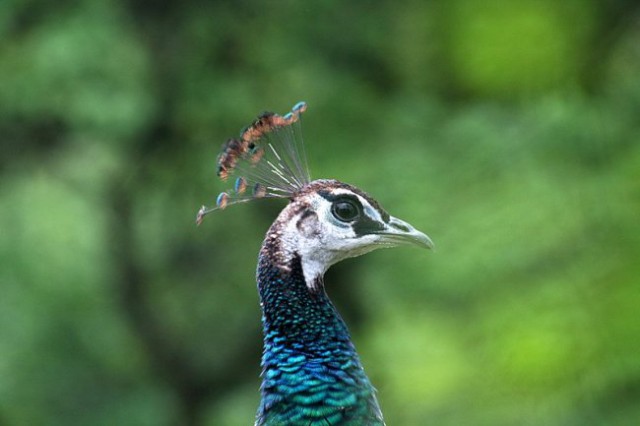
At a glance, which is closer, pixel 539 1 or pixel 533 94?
pixel 533 94

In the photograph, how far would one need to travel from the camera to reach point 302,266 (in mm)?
1827

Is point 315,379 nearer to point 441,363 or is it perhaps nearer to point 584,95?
point 441,363

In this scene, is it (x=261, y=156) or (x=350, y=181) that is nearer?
(x=261, y=156)

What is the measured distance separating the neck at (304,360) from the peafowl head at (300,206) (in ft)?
0.09

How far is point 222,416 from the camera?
464 centimetres

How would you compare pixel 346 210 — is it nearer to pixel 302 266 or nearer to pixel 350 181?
pixel 302 266

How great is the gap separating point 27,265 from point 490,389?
6.34 feet

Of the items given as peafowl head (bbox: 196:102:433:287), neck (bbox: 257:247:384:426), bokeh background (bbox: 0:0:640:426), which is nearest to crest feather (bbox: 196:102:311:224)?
peafowl head (bbox: 196:102:433:287)

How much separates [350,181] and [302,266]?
192 cm

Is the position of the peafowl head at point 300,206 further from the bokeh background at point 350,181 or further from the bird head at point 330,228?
the bokeh background at point 350,181

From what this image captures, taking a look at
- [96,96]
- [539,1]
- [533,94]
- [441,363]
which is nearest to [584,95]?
[533,94]

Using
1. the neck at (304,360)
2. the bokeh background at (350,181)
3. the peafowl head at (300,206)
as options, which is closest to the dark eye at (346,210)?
the peafowl head at (300,206)

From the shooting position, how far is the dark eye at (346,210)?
1.86 metres

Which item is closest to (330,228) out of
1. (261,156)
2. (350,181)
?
(261,156)
